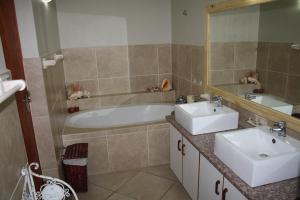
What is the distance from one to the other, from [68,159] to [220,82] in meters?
1.77

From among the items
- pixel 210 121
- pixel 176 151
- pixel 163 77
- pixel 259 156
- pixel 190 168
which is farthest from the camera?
pixel 163 77

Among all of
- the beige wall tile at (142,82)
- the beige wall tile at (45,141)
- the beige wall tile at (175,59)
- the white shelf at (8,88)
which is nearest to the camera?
the white shelf at (8,88)

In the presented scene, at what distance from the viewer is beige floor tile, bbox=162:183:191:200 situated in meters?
2.47

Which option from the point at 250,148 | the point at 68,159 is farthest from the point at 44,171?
the point at 250,148

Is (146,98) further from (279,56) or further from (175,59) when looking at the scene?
(279,56)

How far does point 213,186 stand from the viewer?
1.75m

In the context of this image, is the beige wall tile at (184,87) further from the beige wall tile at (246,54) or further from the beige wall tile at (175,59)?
the beige wall tile at (246,54)

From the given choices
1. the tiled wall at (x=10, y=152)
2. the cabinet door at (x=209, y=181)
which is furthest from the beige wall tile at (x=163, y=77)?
the tiled wall at (x=10, y=152)

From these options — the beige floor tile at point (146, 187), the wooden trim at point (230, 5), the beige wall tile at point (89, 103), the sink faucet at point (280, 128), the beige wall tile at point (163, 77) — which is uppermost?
the wooden trim at point (230, 5)

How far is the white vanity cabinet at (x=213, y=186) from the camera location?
150 cm

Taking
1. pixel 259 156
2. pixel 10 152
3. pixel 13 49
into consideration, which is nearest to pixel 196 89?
pixel 259 156

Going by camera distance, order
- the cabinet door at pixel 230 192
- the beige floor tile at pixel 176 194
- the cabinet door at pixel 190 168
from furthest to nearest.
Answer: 1. the beige floor tile at pixel 176 194
2. the cabinet door at pixel 190 168
3. the cabinet door at pixel 230 192

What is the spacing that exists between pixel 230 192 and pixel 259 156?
0.29m

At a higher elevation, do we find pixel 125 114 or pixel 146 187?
pixel 125 114
